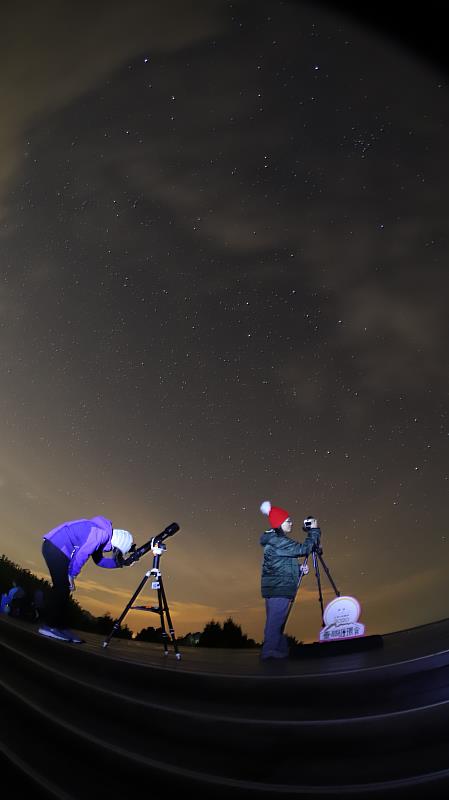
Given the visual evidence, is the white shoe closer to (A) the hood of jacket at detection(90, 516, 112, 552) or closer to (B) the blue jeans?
(A) the hood of jacket at detection(90, 516, 112, 552)

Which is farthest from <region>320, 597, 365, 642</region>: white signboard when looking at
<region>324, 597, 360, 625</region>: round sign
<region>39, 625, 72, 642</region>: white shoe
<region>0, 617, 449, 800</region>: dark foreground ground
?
<region>39, 625, 72, 642</region>: white shoe

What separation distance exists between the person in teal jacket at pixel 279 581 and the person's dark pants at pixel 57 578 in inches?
72.9

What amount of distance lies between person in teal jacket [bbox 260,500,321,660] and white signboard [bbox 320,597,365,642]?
0.39 meters

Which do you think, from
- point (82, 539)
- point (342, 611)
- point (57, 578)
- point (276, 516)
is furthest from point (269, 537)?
point (57, 578)

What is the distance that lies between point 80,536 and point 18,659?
105 centimetres

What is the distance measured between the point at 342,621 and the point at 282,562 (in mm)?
757

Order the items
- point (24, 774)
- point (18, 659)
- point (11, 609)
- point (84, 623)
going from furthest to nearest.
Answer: point (84, 623)
point (11, 609)
point (18, 659)
point (24, 774)

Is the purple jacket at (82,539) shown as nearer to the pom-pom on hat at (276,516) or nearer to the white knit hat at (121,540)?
the white knit hat at (121,540)

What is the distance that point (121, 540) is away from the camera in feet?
13.1

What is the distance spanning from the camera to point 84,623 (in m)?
6.14

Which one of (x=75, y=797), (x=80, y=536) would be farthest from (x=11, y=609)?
(x=75, y=797)

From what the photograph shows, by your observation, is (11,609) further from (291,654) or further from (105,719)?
(105,719)

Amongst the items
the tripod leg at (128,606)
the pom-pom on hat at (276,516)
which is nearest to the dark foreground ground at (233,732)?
the tripod leg at (128,606)

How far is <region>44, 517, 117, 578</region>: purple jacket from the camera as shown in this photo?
3.81m
